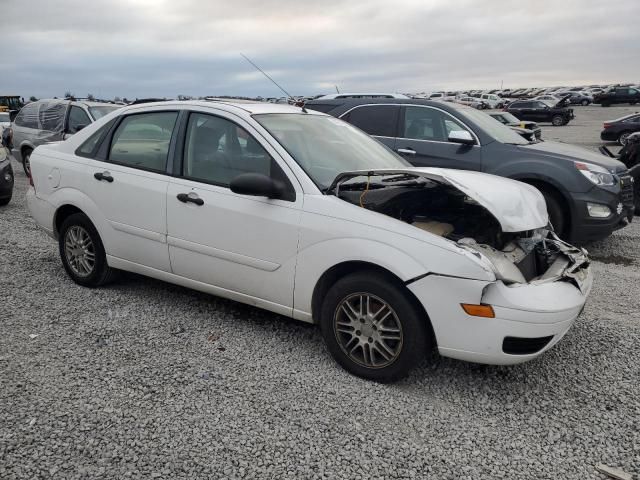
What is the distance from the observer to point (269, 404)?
3145 millimetres

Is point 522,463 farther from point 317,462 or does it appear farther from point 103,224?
point 103,224

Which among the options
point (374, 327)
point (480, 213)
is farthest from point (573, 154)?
point (374, 327)

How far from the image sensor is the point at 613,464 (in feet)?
8.79

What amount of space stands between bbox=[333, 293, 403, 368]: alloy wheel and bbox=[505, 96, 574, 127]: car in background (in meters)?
34.7

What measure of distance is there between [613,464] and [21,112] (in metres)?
13.6

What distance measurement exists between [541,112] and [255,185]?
119 feet

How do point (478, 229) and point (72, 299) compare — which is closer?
point (478, 229)

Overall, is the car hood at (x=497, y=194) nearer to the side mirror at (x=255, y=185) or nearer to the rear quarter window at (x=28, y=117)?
A: the side mirror at (x=255, y=185)

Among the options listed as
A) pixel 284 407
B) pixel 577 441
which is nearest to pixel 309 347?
pixel 284 407

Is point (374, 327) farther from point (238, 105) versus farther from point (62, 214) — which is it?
point (62, 214)

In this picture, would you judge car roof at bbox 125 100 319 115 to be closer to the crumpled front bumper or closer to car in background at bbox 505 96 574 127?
the crumpled front bumper

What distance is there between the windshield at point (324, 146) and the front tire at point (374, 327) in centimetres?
75

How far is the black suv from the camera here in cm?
638

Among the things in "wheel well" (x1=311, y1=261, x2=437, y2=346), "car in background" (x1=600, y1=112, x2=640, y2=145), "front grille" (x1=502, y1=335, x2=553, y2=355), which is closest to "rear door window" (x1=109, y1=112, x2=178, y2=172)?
"wheel well" (x1=311, y1=261, x2=437, y2=346)
